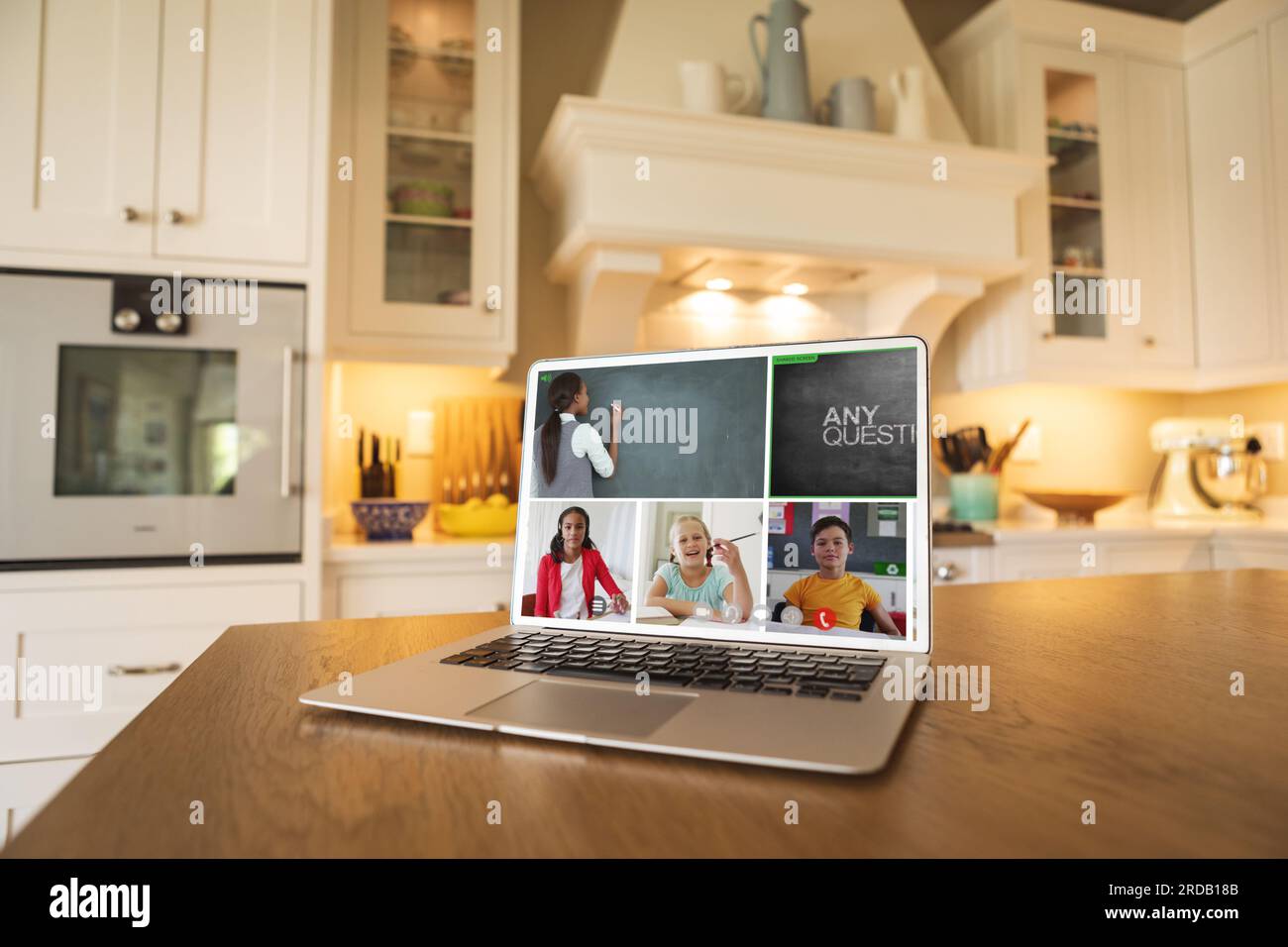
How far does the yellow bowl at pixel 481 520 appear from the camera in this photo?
6.55 feet

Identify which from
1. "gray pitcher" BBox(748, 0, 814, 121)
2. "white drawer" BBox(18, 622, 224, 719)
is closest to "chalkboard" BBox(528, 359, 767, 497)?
"white drawer" BBox(18, 622, 224, 719)

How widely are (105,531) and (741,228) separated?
1580 millimetres

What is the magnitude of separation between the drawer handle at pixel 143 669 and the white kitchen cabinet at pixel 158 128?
2.65 feet

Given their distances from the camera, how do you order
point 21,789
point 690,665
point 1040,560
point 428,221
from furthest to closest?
point 1040,560 < point 428,221 < point 21,789 < point 690,665

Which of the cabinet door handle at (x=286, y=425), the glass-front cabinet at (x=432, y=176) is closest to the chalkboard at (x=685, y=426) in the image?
the cabinet door handle at (x=286, y=425)

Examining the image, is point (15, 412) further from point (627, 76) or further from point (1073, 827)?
point (1073, 827)

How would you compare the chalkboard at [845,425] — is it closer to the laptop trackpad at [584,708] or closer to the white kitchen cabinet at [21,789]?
the laptop trackpad at [584,708]

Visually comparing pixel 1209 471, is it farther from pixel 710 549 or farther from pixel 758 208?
pixel 710 549

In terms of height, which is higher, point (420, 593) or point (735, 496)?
point (735, 496)

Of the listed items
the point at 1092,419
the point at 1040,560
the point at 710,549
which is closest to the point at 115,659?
the point at 710,549

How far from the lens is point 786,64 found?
84.5 inches

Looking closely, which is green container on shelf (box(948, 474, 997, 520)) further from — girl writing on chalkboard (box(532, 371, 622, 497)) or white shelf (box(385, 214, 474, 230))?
girl writing on chalkboard (box(532, 371, 622, 497))

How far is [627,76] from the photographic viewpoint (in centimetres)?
210

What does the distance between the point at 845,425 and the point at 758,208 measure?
163cm
